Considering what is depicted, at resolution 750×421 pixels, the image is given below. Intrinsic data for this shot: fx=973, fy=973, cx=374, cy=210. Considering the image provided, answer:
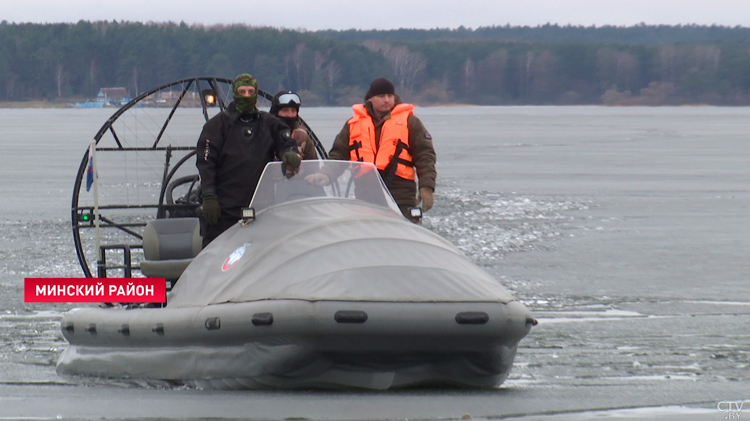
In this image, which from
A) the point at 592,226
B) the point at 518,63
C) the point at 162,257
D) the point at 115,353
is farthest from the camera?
the point at 518,63

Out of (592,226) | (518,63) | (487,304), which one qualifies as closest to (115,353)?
(487,304)

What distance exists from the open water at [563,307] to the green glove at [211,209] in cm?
106

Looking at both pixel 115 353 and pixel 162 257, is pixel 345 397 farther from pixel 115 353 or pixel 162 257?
pixel 162 257

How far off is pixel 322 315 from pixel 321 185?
1.20m

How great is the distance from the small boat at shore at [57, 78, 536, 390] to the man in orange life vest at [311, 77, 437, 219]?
1.49 m

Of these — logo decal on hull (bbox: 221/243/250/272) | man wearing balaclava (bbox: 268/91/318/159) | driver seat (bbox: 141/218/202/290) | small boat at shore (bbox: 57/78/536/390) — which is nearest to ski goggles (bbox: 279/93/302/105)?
man wearing balaclava (bbox: 268/91/318/159)

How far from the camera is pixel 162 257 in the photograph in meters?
6.14

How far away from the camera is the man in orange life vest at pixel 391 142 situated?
6242 millimetres

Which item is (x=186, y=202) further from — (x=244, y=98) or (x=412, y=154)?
(x=244, y=98)

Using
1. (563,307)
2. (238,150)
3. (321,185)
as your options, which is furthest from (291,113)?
(563,307)

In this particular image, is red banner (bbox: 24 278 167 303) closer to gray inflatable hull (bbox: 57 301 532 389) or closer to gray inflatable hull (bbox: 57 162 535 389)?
gray inflatable hull (bbox: 57 162 535 389)

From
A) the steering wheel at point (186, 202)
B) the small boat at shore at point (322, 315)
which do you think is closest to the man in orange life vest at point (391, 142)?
the steering wheel at point (186, 202)

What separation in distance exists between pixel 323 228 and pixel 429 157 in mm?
2039

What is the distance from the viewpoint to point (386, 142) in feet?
20.5
